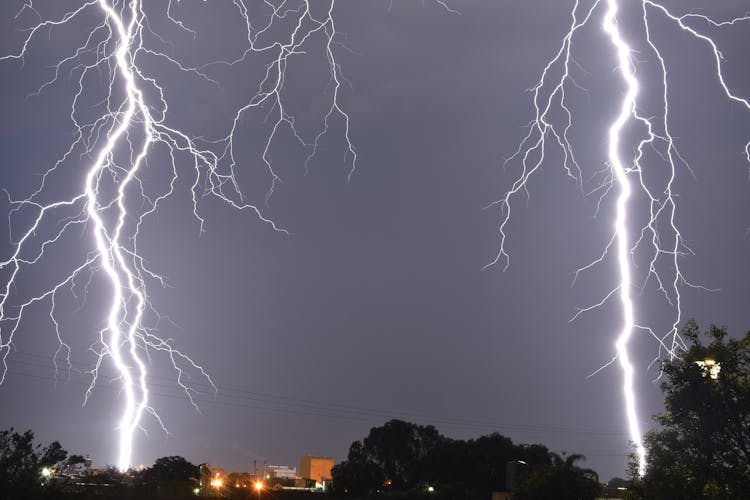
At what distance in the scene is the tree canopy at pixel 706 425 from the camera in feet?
36.1

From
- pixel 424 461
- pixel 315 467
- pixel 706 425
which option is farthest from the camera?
pixel 315 467

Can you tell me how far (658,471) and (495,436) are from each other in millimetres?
35923

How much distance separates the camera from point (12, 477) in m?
13.1

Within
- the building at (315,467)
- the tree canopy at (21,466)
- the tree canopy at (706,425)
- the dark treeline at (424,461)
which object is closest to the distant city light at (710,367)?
the tree canopy at (706,425)

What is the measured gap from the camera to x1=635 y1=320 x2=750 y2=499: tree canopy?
11.0 metres

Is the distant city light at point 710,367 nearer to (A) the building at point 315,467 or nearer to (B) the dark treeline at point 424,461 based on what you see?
(B) the dark treeline at point 424,461

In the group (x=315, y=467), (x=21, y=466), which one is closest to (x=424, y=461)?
(x=21, y=466)

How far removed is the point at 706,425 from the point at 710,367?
0.94 metres

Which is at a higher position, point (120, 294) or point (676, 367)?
point (120, 294)

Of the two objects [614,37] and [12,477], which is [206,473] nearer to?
[12,477]

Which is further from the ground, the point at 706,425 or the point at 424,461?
the point at 424,461

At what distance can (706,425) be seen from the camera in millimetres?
11492

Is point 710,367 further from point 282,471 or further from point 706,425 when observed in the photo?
point 282,471

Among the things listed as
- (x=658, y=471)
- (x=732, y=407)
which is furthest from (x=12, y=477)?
(x=732, y=407)
